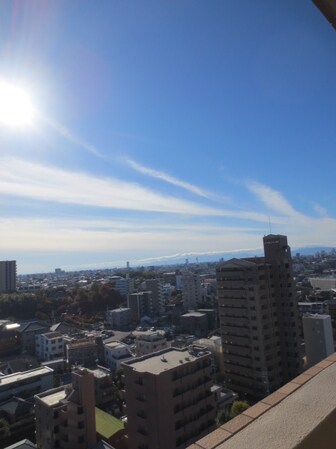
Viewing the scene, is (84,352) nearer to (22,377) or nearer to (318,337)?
(22,377)

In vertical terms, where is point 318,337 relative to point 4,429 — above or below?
above

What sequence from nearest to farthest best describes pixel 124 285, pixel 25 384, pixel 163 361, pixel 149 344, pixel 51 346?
pixel 163 361, pixel 25 384, pixel 149 344, pixel 51 346, pixel 124 285

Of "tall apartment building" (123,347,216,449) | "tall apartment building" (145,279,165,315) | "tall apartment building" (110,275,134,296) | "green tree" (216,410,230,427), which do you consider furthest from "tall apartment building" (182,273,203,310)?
"tall apartment building" (123,347,216,449)

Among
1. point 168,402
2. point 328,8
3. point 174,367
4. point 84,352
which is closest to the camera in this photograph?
point 328,8

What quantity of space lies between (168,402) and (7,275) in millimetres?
40821

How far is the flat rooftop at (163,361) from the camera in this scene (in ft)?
30.3

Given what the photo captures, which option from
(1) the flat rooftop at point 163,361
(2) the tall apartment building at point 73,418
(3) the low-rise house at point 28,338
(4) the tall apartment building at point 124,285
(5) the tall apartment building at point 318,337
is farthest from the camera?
(4) the tall apartment building at point 124,285

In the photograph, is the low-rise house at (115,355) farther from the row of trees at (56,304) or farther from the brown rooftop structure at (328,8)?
the brown rooftop structure at (328,8)

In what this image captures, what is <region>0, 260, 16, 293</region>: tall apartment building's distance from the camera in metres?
43.4

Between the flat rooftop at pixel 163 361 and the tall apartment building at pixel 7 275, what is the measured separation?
38797mm

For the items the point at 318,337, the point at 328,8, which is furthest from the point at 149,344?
the point at 328,8

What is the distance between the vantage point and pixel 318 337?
46.9 feet

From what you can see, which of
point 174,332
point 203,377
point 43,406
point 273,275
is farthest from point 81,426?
point 174,332

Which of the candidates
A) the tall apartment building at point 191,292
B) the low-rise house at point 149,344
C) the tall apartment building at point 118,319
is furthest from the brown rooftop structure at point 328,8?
the tall apartment building at point 191,292
